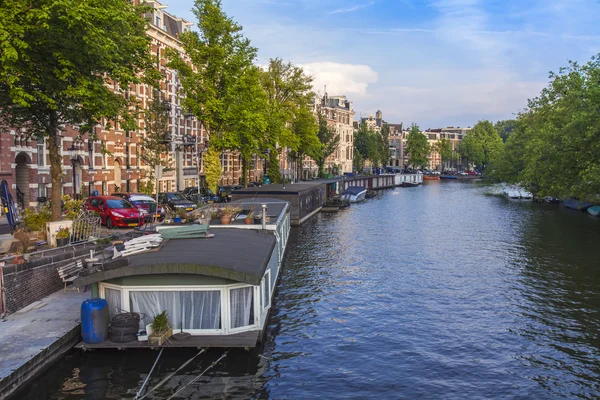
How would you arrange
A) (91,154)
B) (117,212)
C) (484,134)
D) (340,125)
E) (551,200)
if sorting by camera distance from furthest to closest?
(484,134)
(340,125)
(551,200)
(91,154)
(117,212)

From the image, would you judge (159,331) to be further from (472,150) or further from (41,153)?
(472,150)

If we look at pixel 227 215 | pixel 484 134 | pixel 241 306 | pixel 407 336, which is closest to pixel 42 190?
pixel 227 215

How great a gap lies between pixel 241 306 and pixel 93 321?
421 cm

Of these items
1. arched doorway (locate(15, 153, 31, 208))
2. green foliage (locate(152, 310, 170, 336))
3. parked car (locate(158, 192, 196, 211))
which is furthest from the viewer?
parked car (locate(158, 192, 196, 211))

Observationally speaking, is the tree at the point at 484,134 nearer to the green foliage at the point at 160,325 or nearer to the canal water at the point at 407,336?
the canal water at the point at 407,336

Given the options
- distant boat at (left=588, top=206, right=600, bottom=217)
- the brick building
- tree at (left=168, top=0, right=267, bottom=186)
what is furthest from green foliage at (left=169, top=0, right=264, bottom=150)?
the brick building

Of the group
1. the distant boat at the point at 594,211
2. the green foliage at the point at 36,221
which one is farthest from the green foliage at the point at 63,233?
the distant boat at the point at 594,211

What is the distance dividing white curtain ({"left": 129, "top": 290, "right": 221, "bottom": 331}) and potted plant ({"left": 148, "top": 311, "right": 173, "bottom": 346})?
1.32ft

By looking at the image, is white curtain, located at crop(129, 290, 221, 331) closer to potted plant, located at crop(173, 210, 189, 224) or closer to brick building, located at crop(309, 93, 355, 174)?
potted plant, located at crop(173, 210, 189, 224)

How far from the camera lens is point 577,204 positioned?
2630 inches

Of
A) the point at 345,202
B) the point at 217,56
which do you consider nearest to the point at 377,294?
the point at 217,56

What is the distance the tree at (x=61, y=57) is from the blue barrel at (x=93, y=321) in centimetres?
1098

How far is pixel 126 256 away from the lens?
55.9ft

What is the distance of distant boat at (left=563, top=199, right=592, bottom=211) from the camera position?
2490 inches
